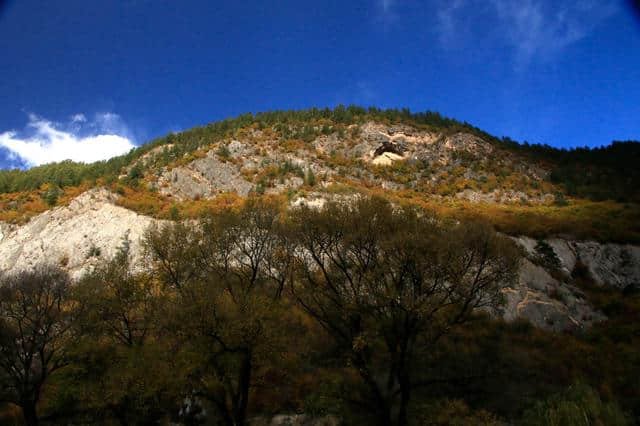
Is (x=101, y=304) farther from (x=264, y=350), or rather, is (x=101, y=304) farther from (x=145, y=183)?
(x=145, y=183)

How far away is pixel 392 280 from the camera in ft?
54.0

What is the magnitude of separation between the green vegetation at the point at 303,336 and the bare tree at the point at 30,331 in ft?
0.29

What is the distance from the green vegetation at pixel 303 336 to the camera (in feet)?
47.7

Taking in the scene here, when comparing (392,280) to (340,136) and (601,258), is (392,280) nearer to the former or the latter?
(601,258)

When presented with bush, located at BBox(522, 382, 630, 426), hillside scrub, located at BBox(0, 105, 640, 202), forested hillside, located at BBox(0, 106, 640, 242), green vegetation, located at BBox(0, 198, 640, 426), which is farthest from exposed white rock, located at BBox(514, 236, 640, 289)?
hillside scrub, located at BBox(0, 105, 640, 202)

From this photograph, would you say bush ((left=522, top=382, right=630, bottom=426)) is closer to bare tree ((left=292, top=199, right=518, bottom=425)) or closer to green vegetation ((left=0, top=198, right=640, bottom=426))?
green vegetation ((left=0, top=198, right=640, bottom=426))

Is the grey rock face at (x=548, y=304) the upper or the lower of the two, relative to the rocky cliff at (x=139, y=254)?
lower

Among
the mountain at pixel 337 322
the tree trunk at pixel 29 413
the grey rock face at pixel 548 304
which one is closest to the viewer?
the mountain at pixel 337 322

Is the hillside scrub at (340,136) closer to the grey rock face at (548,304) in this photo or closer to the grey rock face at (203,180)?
the grey rock face at (203,180)

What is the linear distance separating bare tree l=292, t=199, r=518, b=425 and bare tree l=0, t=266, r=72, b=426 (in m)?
13.5

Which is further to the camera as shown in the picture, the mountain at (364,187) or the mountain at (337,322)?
the mountain at (364,187)

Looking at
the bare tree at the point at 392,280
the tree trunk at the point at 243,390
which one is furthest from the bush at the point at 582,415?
the tree trunk at the point at 243,390

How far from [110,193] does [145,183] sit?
319 inches

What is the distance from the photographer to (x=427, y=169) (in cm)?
6731
